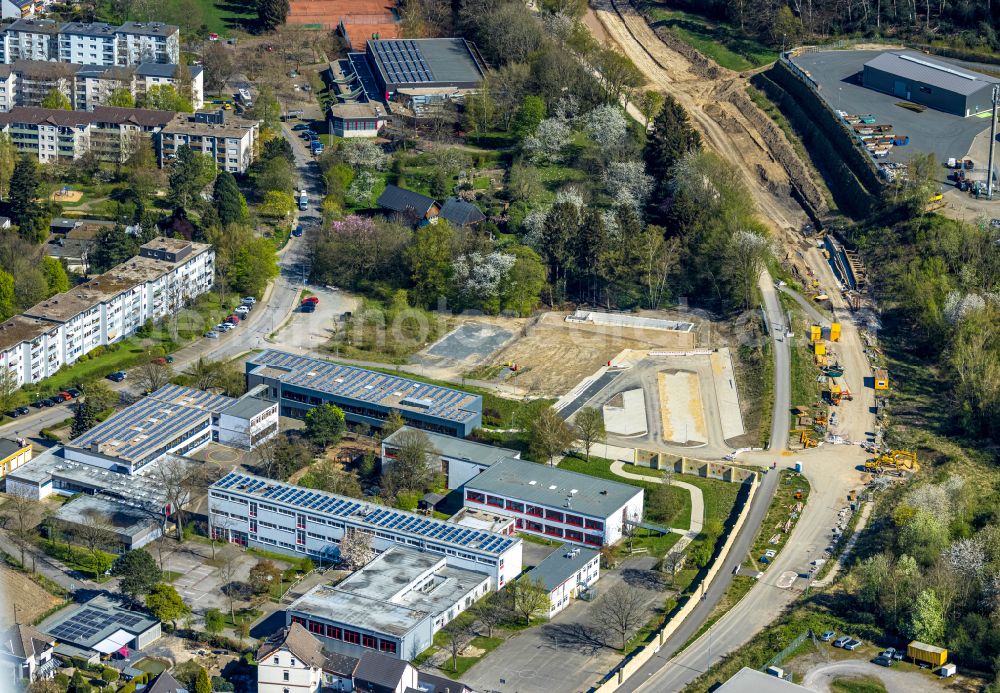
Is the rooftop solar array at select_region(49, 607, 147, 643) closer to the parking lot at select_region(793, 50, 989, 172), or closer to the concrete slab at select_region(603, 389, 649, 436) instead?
the concrete slab at select_region(603, 389, 649, 436)

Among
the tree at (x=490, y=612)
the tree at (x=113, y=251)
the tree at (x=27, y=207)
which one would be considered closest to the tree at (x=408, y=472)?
the tree at (x=490, y=612)

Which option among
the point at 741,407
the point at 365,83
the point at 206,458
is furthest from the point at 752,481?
the point at 365,83

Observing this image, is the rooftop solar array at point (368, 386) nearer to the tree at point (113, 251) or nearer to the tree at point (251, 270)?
the tree at point (251, 270)

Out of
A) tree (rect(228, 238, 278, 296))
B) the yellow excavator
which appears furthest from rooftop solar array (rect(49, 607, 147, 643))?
the yellow excavator

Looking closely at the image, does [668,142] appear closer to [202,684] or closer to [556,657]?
[556,657]

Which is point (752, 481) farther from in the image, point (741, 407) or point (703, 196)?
point (703, 196)

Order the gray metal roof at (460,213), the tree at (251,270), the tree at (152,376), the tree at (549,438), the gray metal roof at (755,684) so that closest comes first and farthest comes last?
the gray metal roof at (755,684), the tree at (549,438), the tree at (152,376), the tree at (251,270), the gray metal roof at (460,213)

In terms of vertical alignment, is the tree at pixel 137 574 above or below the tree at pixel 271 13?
below
